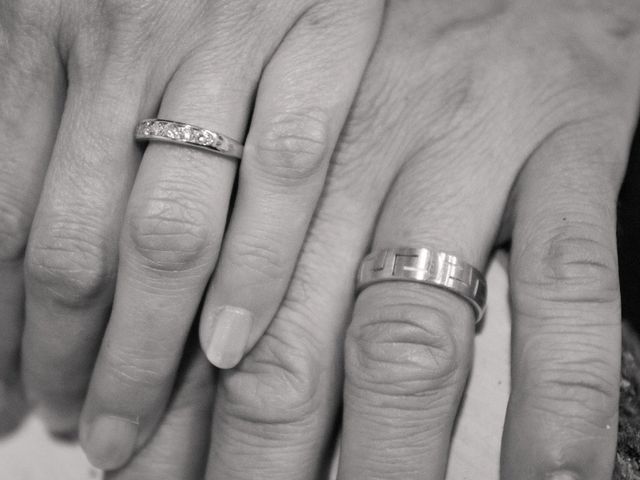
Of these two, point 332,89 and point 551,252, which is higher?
point 332,89

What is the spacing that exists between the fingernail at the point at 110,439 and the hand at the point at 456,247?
106 mm

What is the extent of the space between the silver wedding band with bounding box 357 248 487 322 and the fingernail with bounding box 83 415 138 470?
1.14 feet

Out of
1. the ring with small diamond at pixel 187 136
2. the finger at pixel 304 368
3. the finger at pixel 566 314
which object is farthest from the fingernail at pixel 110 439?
the finger at pixel 566 314

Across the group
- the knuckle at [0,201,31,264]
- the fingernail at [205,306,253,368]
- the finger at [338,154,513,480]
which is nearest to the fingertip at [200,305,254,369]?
the fingernail at [205,306,253,368]

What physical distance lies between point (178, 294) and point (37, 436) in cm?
33

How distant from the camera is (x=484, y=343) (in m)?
0.76

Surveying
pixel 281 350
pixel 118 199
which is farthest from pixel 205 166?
pixel 281 350

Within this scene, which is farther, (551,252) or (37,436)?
(37,436)

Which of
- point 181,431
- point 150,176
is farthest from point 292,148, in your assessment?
point 181,431

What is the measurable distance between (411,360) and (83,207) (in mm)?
415

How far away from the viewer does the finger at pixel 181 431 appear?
0.80 meters

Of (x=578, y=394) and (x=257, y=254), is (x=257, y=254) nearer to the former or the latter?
(x=257, y=254)

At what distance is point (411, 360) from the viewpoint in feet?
2.27

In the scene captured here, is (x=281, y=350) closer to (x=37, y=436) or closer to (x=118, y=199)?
(x=118, y=199)
